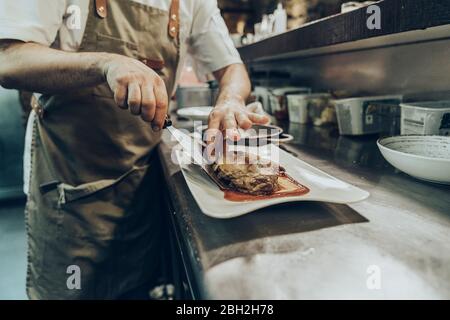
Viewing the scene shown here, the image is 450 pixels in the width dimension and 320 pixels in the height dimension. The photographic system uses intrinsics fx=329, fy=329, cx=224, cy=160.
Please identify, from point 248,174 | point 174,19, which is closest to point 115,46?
point 174,19

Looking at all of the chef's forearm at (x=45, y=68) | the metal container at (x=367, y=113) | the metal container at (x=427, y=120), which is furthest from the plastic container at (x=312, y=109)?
the chef's forearm at (x=45, y=68)

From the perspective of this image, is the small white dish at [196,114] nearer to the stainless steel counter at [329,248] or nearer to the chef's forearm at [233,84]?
the chef's forearm at [233,84]

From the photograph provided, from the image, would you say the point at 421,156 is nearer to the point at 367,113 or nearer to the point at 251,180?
the point at 251,180

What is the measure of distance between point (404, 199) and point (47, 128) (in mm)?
1318

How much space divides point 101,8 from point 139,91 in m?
0.64

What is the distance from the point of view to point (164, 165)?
50.2 inches

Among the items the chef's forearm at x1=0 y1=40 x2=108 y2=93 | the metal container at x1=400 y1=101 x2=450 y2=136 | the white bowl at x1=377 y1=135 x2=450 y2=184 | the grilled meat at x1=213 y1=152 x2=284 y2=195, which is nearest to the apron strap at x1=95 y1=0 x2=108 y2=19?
the chef's forearm at x1=0 y1=40 x2=108 y2=93

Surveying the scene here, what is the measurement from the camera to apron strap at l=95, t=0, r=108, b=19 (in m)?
1.25

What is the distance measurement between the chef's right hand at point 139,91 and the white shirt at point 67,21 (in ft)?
1.41

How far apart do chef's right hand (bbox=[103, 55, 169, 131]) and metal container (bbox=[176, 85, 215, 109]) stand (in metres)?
1.67

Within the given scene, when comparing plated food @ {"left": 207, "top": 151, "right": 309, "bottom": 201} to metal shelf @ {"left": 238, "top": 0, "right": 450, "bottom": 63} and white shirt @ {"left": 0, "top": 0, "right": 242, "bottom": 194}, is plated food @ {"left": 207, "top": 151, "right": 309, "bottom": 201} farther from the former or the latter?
white shirt @ {"left": 0, "top": 0, "right": 242, "bottom": 194}

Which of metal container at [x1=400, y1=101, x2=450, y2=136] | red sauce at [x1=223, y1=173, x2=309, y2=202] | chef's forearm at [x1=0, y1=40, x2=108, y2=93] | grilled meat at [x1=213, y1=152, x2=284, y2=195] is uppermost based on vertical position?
chef's forearm at [x1=0, y1=40, x2=108, y2=93]

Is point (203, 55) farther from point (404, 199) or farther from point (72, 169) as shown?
point (404, 199)

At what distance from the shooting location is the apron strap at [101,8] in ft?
4.11
